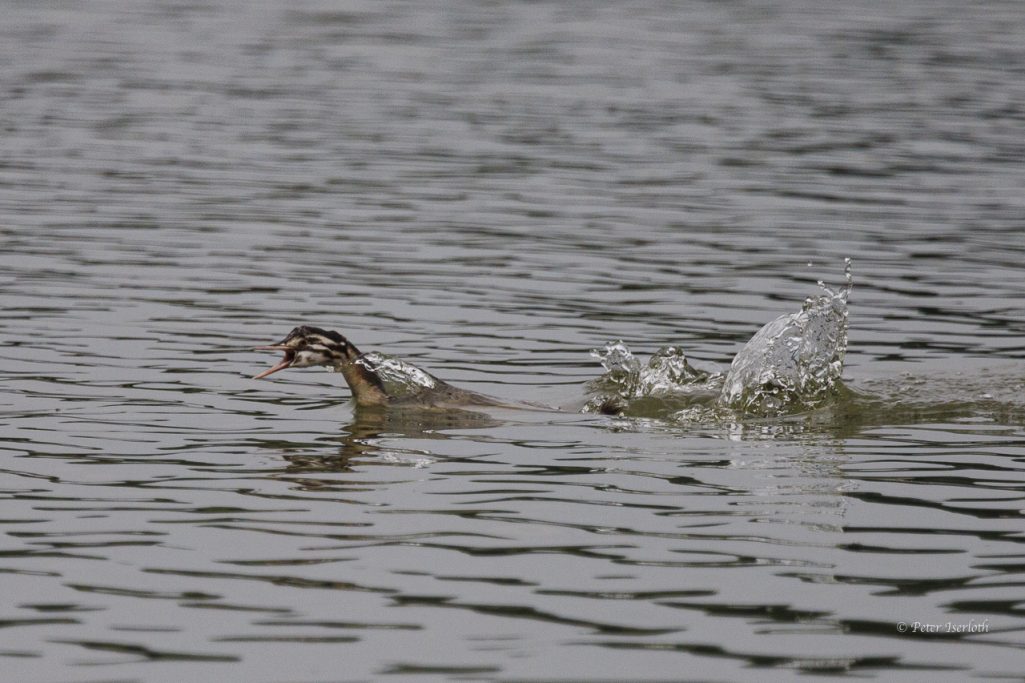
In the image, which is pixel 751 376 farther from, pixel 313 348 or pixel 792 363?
pixel 313 348

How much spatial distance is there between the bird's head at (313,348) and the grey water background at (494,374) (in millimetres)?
432

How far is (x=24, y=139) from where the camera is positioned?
1267 inches

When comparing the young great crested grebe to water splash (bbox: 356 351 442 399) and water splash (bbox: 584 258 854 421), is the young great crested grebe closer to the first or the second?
water splash (bbox: 356 351 442 399)

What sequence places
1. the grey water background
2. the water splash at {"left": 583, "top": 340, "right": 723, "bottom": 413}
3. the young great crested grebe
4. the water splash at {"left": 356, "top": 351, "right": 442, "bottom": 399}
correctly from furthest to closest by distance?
the water splash at {"left": 583, "top": 340, "right": 723, "bottom": 413} → the water splash at {"left": 356, "top": 351, "right": 442, "bottom": 399} → the young great crested grebe → the grey water background

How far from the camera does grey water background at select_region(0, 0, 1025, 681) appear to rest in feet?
29.7

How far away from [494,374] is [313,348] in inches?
84.5

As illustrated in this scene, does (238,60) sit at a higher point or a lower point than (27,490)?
higher

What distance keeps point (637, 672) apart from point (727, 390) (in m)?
7.27

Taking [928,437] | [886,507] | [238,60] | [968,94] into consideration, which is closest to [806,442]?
[928,437]

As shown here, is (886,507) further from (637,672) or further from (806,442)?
(637,672)

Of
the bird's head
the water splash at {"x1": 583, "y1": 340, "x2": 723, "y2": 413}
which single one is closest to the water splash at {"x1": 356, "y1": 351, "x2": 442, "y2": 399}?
the bird's head

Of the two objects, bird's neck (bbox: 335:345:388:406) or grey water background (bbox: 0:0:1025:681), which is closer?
grey water background (bbox: 0:0:1025:681)

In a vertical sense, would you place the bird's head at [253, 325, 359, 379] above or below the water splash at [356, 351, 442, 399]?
above

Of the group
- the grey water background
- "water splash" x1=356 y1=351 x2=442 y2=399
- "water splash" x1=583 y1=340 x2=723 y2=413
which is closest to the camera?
the grey water background
